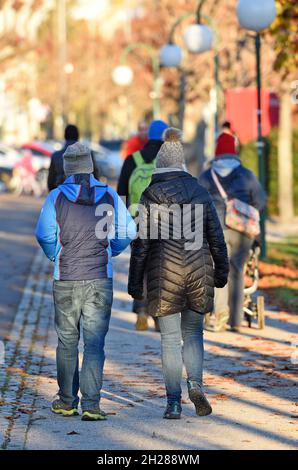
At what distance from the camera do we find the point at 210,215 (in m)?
8.33

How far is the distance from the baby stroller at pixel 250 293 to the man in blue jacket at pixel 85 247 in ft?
14.1

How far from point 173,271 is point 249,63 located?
44.6 meters

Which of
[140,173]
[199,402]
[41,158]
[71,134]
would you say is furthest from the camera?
[41,158]

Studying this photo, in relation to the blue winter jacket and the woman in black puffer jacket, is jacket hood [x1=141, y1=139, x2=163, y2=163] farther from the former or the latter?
the blue winter jacket

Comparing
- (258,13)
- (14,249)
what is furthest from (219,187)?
(14,249)

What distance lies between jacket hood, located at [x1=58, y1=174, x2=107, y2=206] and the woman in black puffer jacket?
13.4 inches

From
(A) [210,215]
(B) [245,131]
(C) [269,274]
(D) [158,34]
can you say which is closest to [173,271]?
(A) [210,215]

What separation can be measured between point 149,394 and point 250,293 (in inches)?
151

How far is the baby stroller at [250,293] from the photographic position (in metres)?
12.5

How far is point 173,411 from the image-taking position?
8180 millimetres

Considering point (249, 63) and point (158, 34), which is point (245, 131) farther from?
point (158, 34)

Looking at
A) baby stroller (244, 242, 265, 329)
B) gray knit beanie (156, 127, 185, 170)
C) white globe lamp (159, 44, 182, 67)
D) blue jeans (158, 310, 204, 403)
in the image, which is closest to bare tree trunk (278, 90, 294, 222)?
white globe lamp (159, 44, 182, 67)

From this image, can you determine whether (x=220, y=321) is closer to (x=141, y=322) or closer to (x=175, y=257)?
(x=141, y=322)

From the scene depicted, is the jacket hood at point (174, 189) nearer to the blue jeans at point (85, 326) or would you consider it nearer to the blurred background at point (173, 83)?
the blue jeans at point (85, 326)
